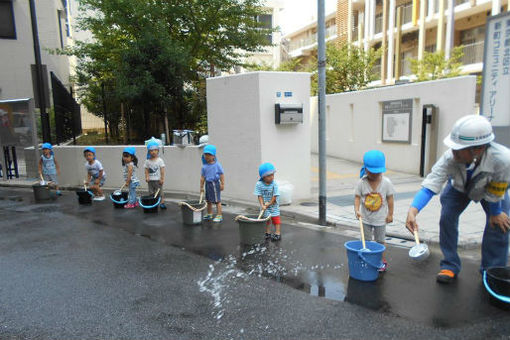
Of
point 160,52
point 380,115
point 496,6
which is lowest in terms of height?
point 380,115

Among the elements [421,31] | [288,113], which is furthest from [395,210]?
[421,31]

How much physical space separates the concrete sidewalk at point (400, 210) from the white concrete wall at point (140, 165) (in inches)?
123

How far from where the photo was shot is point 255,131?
8062 mm

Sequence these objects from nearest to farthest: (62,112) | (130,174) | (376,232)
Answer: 1. (376,232)
2. (130,174)
3. (62,112)

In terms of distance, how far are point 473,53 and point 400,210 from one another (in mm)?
19972

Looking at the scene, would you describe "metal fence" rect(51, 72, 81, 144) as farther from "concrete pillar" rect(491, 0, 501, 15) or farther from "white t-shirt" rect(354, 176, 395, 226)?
"concrete pillar" rect(491, 0, 501, 15)

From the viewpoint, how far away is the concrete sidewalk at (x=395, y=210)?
18.9ft

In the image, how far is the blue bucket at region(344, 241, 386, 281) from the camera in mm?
4043

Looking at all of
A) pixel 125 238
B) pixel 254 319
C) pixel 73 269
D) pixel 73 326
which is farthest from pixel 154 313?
pixel 125 238

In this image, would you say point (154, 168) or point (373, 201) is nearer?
point (373, 201)

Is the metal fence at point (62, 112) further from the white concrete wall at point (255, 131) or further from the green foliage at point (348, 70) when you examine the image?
the green foliage at point (348, 70)

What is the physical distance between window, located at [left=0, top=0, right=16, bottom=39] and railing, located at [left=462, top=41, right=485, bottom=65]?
24182 millimetres

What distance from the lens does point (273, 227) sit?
21.6 ft

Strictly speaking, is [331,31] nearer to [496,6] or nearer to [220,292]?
[496,6]
